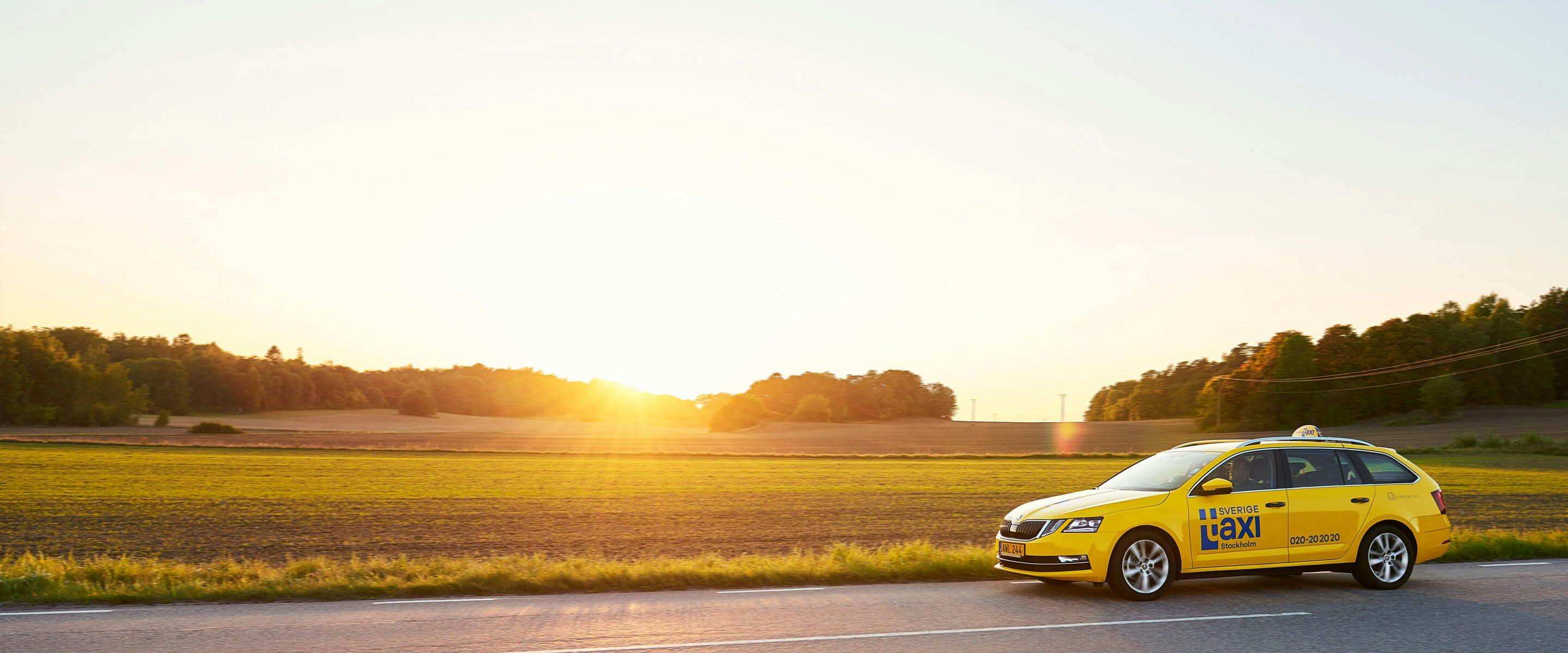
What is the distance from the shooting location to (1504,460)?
5862 cm

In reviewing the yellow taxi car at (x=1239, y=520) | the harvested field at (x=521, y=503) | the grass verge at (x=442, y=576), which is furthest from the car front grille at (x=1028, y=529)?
the harvested field at (x=521, y=503)

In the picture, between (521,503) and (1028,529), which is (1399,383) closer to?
(521,503)

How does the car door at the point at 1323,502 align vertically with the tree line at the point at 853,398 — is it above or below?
below

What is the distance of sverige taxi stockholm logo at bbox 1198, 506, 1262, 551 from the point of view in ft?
34.7

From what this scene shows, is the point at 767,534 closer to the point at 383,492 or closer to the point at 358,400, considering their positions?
the point at 383,492

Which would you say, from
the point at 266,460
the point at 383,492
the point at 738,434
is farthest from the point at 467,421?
the point at 383,492

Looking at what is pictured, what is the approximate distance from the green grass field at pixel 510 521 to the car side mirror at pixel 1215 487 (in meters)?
2.92

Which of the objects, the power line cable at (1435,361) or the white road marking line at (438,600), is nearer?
the white road marking line at (438,600)

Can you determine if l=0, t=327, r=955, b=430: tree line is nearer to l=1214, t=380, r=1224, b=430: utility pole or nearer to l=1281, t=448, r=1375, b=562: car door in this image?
l=1214, t=380, r=1224, b=430: utility pole

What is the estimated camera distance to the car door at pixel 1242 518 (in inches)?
416

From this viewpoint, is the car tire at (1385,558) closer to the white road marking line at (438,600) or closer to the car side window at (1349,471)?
the car side window at (1349,471)

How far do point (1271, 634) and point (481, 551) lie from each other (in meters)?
14.4

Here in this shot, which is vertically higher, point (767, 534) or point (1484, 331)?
point (1484, 331)

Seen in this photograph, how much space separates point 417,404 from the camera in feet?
491
